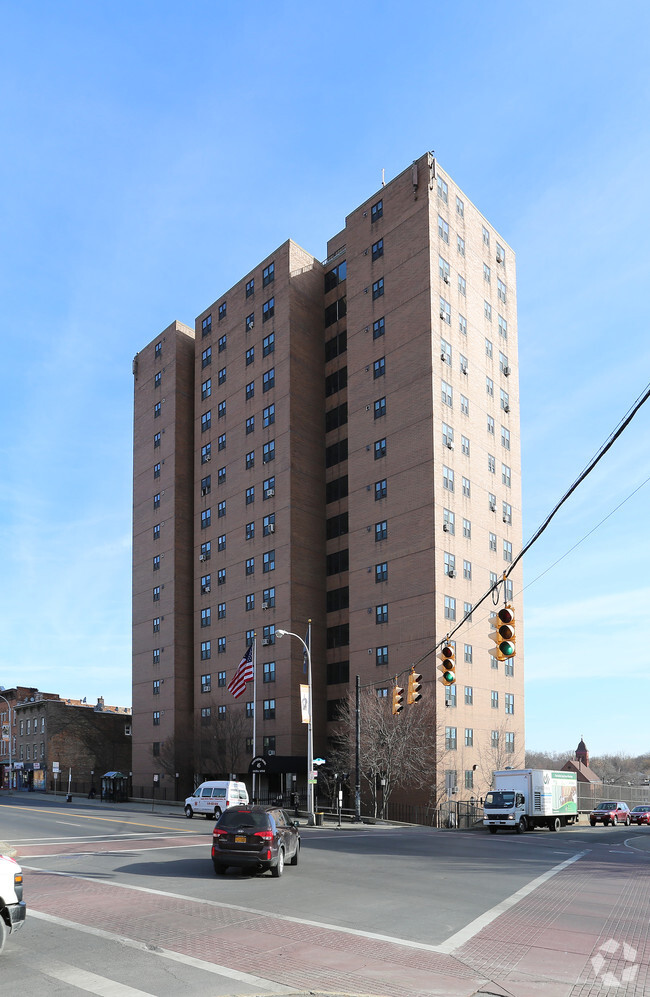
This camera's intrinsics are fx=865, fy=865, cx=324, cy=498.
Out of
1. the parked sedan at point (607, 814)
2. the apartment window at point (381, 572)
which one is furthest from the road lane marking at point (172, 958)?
the parked sedan at point (607, 814)

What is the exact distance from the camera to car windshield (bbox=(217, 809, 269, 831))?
65.8 ft

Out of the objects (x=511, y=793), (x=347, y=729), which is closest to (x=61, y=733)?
(x=347, y=729)

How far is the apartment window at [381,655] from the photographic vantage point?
6125 cm

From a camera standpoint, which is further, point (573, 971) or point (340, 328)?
point (340, 328)

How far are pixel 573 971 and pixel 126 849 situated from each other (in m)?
18.8

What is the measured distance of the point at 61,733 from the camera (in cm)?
10056

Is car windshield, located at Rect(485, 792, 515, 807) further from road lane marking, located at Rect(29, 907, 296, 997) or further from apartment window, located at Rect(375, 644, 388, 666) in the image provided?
road lane marking, located at Rect(29, 907, 296, 997)

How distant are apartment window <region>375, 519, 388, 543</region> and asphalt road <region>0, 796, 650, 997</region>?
34.4 metres

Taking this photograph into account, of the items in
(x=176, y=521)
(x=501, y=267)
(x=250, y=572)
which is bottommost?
(x=250, y=572)

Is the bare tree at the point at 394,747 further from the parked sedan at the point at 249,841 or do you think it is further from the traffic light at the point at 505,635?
the traffic light at the point at 505,635

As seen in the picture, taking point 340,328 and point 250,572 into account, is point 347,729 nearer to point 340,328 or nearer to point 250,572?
point 250,572

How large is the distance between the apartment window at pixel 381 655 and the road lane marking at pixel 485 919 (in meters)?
38.9

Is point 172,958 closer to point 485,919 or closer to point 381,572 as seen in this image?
point 485,919

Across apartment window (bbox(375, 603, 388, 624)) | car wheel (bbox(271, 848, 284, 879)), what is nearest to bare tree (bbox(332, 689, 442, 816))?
apartment window (bbox(375, 603, 388, 624))
